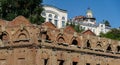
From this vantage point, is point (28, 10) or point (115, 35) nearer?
point (28, 10)

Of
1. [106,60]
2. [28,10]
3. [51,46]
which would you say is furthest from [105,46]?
[28,10]

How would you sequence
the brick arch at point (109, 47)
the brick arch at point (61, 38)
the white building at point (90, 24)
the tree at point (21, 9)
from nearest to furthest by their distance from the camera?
the brick arch at point (61, 38) < the brick arch at point (109, 47) < the tree at point (21, 9) < the white building at point (90, 24)

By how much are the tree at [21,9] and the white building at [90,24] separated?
2279 inches

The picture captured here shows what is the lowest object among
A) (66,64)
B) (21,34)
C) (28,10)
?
(66,64)

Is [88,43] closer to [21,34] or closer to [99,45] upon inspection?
[99,45]

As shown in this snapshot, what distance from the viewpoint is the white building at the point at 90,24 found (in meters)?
143

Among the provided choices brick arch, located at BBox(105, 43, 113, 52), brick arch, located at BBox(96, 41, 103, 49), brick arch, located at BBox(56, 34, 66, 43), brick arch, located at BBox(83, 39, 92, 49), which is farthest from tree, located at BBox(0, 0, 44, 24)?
brick arch, located at BBox(56, 34, 66, 43)

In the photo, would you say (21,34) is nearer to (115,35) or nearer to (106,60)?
(106,60)

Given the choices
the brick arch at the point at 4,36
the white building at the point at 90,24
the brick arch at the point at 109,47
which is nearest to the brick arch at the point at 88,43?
the brick arch at the point at 109,47

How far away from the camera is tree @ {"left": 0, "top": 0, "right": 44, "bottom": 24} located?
265ft

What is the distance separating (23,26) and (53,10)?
67541 mm

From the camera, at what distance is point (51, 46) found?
2079 inches

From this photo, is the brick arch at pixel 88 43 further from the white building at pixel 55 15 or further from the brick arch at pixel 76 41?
the white building at pixel 55 15

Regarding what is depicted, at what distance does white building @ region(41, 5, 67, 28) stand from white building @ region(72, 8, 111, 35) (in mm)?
17544
